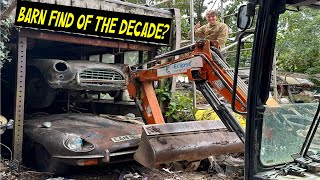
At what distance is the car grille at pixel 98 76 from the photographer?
5.87 m

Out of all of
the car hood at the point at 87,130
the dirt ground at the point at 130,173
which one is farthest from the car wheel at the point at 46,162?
the car hood at the point at 87,130

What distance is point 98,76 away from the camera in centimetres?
606

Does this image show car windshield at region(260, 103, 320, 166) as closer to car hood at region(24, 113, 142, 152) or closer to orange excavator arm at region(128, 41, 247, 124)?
orange excavator arm at region(128, 41, 247, 124)

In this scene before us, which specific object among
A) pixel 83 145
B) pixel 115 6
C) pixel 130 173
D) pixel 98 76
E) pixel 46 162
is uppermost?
pixel 115 6

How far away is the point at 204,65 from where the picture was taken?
171 inches

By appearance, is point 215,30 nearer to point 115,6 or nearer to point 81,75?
point 115,6

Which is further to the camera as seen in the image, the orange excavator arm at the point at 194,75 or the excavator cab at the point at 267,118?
the orange excavator arm at the point at 194,75

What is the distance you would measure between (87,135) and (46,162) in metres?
0.91

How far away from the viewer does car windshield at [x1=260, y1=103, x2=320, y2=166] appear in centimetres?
219

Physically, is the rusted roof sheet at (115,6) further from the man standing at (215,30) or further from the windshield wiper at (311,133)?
the windshield wiper at (311,133)

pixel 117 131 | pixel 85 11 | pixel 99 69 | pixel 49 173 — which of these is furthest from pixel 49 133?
pixel 85 11

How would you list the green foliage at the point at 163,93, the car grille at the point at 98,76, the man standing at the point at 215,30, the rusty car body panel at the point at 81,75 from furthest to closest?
1. the green foliage at the point at 163,93
2. the man standing at the point at 215,30
3. the car grille at the point at 98,76
4. the rusty car body panel at the point at 81,75

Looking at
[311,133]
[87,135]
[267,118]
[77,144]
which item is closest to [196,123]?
[87,135]

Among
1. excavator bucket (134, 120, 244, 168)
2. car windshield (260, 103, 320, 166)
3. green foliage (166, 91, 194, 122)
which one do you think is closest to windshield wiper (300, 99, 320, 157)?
car windshield (260, 103, 320, 166)
